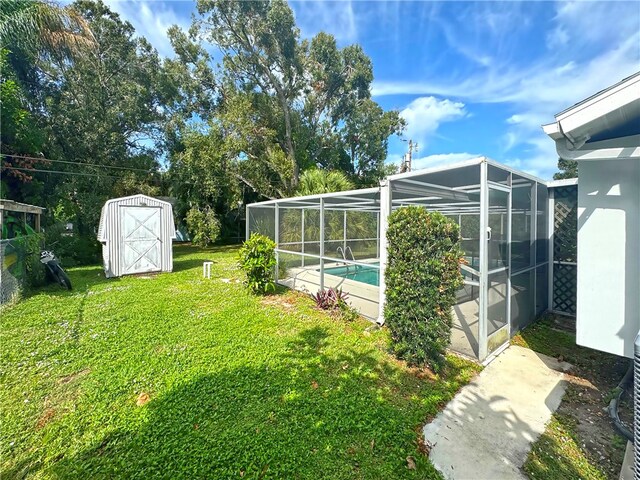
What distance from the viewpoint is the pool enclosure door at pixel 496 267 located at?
3.62 m

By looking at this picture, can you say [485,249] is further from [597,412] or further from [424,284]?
[597,412]

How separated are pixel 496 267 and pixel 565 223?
2813mm

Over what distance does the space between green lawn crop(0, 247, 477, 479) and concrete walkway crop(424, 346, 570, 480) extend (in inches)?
6.9

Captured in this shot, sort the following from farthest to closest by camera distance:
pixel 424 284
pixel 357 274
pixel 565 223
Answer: pixel 357 274, pixel 565 223, pixel 424 284

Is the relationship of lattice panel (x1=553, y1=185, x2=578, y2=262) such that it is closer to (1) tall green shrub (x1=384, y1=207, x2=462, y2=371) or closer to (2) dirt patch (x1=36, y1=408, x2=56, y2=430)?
(1) tall green shrub (x1=384, y1=207, x2=462, y2=371)

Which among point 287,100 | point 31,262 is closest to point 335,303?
point 31,262

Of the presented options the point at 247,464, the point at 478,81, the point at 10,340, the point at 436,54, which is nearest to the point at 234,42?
the point at 436,54

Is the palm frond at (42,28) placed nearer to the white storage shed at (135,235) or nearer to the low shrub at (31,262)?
the white storage shed at (135,235)

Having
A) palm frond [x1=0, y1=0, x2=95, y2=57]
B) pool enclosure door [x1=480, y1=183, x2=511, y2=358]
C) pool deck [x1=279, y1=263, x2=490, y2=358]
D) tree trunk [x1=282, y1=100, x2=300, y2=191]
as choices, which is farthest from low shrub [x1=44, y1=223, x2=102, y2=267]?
pool enclosure door [x1=480, y1=183, x2=511, y2=358]

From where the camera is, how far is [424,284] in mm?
3381

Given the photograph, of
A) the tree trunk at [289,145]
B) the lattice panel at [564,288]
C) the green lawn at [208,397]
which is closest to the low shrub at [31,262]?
the green lawn at [208,397]

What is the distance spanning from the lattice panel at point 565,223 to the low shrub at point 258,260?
5927 mm

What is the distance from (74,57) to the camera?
10602 millimetres

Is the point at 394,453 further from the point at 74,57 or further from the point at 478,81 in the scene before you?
the point at 74,57
